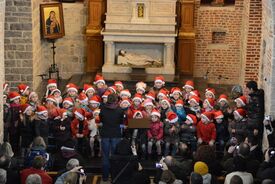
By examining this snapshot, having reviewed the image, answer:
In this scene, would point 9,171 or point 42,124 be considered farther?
point 42,124

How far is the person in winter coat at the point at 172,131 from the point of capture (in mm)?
16016

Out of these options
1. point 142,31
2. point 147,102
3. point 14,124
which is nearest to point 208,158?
point 147,102

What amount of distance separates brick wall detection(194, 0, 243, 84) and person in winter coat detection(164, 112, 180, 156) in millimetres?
7846

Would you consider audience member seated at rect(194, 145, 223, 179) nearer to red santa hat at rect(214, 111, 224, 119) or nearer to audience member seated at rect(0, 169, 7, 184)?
red santa hat at rect(214, 111, 224, 119)

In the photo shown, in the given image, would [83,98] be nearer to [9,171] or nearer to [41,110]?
[41,110]

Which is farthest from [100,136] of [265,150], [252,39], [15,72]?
[252,39]

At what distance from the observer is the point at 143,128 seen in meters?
15.8

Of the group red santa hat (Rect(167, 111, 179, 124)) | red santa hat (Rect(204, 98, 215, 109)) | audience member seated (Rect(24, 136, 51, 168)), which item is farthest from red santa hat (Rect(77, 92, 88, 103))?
audience member seated (Rect(24, 136, 51, 168))

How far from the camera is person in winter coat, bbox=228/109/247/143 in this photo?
16000mm

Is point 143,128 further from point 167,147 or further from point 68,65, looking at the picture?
point 68,65

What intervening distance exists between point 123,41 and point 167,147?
23.5 ft

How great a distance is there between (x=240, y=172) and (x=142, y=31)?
34.4 feet

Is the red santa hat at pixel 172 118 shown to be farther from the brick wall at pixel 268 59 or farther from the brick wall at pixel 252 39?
the brick wall at pixel 252 39

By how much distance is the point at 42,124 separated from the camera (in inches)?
627
